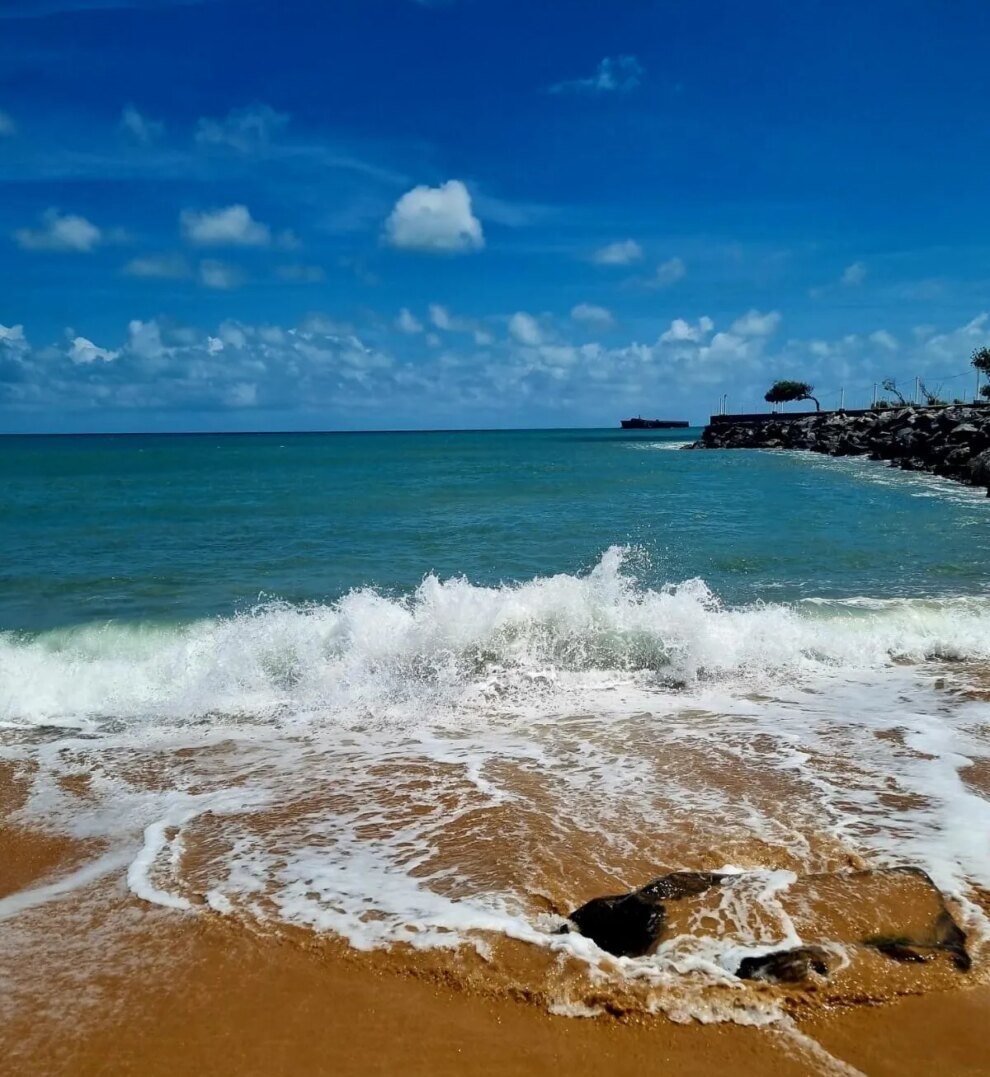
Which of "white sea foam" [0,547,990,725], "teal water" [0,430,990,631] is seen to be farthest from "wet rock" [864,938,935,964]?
"teal water" [0,430,990,631]

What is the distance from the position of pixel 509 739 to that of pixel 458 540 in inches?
508

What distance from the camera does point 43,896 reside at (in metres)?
4.88

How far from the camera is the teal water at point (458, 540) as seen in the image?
14336 mm

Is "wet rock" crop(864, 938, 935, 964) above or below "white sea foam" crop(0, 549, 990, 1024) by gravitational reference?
above

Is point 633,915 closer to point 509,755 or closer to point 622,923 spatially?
point 622,923

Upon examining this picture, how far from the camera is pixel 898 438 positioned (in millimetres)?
49562

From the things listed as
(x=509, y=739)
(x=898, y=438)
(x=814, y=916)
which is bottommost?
(x=509, y=739)

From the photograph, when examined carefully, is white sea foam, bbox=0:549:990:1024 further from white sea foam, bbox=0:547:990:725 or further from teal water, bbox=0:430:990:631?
teal water, bbox=0:430:990:631

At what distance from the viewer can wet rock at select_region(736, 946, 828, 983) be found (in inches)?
149

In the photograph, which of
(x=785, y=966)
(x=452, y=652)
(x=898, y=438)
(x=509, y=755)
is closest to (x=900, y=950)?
(x=785, y=966)

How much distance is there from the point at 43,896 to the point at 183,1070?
2.02m

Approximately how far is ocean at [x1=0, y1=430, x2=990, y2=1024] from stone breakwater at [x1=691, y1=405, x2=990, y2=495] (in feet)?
72.7

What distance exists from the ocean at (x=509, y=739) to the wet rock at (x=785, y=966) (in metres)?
0.09

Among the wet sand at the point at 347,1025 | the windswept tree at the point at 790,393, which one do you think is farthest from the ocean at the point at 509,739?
the windswept tree at the point at 790,393
